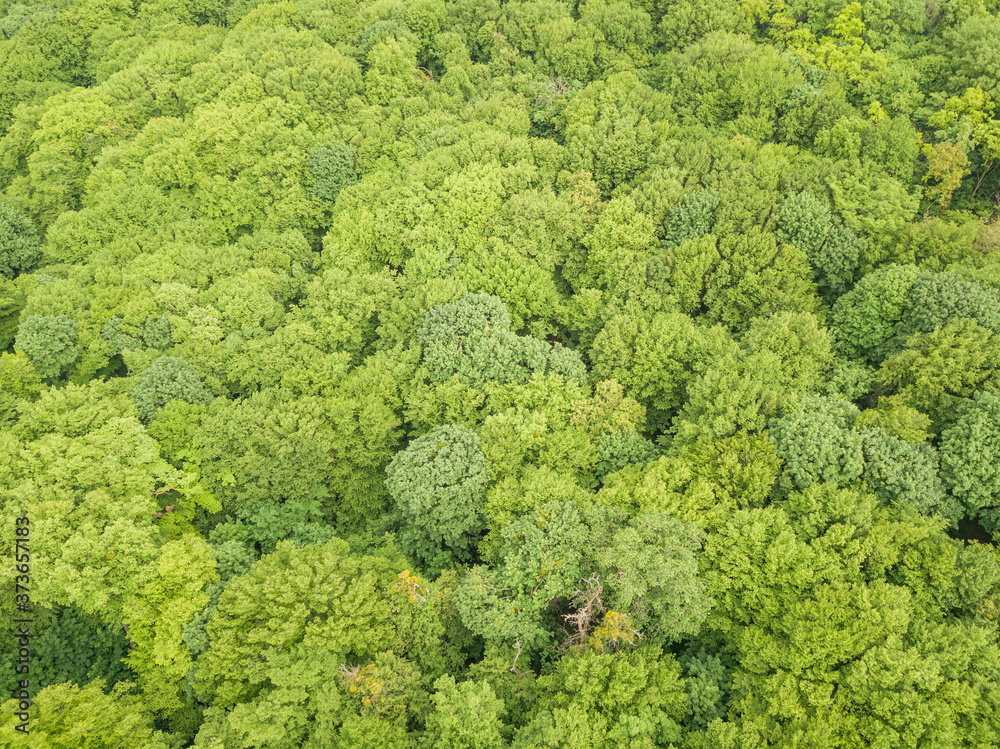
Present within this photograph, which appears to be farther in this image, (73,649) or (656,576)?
(73,649)

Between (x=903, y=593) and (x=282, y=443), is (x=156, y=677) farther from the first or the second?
(x=903, y=593)

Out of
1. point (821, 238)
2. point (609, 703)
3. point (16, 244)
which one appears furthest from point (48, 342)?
→ point (821, 238)

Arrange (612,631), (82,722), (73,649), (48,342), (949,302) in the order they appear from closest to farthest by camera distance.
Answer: (82,722), (612,631), (73,649), (949,302), (48,342)

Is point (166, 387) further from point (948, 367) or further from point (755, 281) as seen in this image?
point (948, 367)

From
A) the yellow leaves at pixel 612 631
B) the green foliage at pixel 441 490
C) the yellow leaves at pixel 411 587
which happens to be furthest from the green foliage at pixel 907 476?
the yellow leaves at pixel 411 587

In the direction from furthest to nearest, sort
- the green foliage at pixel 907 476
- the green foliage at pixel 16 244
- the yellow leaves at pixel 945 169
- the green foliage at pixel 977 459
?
the green foliage at pixel 16 244, the yellow leaves at pixel 945 169, the green foliage at pixel 907 476, the green foliage at pixel 977 459

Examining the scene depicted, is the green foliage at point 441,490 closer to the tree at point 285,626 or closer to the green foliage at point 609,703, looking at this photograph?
the tree at point 285,626
